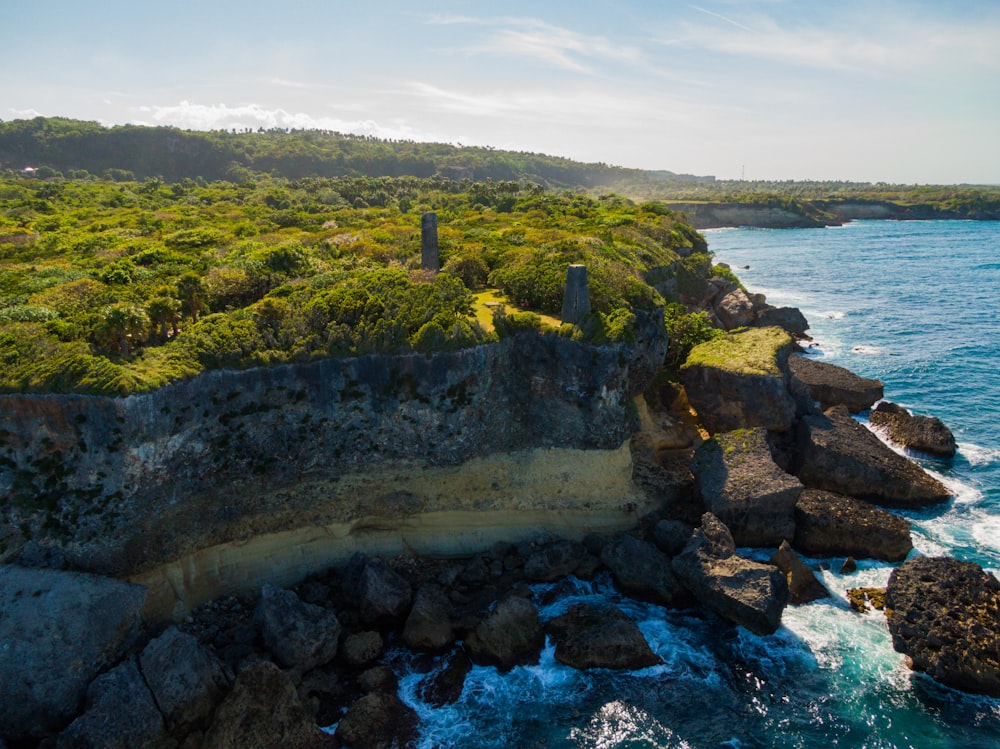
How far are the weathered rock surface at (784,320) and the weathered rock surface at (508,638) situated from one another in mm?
44517

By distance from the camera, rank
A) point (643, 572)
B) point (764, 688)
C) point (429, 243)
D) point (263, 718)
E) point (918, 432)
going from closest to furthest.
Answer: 1. point (263, 718)
2. point (764, 688)
3. point (643, 572)
4. point (918, 432)
5. point (429, 243)

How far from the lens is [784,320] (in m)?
60.2

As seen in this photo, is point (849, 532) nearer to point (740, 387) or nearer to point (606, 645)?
point (740, 387)

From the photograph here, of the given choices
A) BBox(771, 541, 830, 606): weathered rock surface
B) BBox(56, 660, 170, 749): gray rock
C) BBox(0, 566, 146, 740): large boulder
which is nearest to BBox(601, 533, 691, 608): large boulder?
BBox(771, 541, 830, 606): weathered rock surface

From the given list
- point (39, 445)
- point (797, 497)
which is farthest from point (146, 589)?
point (797, 497)

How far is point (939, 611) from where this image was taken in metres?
23.7

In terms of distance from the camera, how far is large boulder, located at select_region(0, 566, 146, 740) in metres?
20.7

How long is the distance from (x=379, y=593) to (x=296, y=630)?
3.61 metres

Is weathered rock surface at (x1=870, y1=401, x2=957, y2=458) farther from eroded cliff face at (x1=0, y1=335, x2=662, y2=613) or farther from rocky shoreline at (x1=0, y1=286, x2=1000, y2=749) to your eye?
eroded cliff face at (x1=0, y1=335, x2=662, y2=613)

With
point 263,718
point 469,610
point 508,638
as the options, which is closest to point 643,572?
point 508,638

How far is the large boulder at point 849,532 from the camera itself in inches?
1127

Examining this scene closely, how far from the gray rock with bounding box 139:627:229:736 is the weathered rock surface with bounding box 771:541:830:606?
2284 cm

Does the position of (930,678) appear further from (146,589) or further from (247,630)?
(146,589)

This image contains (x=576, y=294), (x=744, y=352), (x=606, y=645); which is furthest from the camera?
(x=744, y=352)
